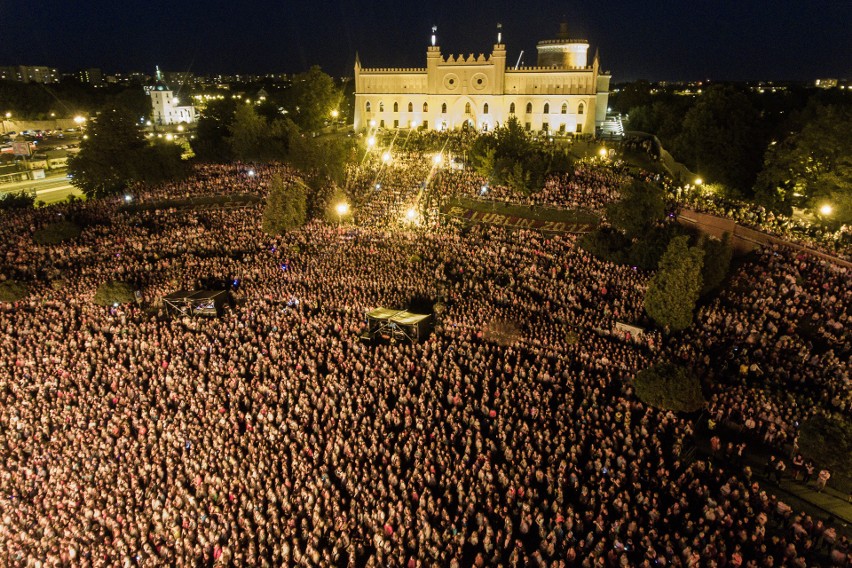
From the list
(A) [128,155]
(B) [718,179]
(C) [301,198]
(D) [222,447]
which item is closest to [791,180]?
(B) [718,179]

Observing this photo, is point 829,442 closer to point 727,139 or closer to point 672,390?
point 672,390

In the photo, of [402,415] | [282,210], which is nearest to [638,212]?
[402,415]

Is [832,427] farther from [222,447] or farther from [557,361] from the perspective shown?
[222,447]

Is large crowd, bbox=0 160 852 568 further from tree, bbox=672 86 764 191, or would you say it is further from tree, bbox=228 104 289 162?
tree, bbox=228 104 289 162

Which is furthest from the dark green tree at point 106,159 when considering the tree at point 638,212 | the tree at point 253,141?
Result: the tree at point 638,212

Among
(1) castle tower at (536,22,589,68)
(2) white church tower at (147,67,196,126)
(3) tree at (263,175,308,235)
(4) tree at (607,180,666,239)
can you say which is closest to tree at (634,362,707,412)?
(4) tree at (607,180,666,239)
